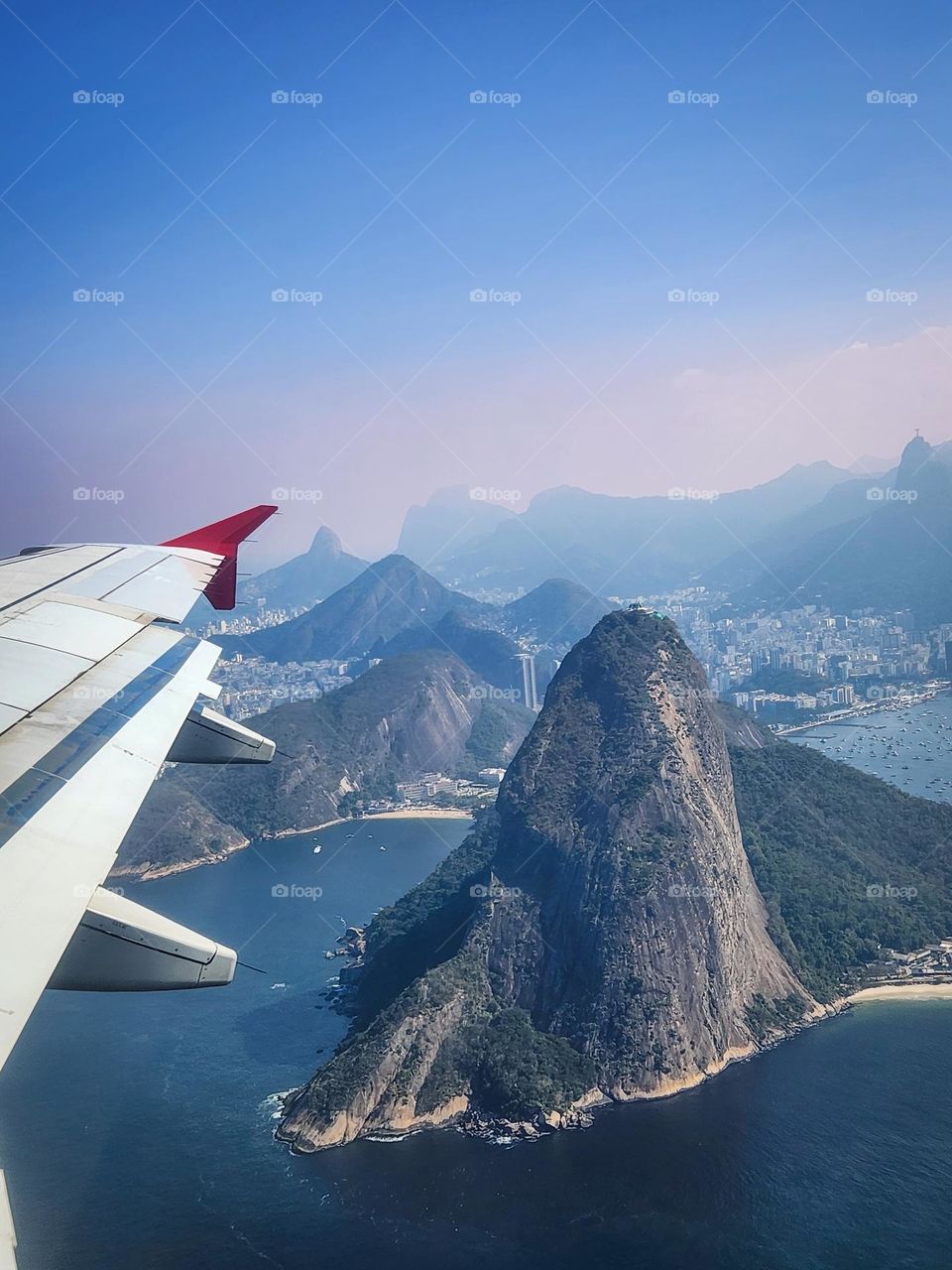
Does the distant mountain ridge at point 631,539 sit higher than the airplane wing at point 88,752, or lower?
higher

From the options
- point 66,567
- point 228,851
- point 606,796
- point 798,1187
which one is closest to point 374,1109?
point 798,1187

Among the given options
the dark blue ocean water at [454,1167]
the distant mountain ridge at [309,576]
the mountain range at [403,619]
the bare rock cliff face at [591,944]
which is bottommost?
the dark blue ocean water at [454,1167]

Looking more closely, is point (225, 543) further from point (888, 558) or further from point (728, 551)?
point (728, 551)

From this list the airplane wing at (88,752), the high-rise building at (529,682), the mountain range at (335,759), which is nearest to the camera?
the airplane wing at (88,752)

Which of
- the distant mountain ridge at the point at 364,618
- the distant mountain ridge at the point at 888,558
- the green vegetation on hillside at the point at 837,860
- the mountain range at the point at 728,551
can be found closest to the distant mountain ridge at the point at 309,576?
the mountain range at the point at 728,551

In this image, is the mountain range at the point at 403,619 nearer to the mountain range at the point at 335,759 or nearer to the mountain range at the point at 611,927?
the mountain range at the point at 335,759

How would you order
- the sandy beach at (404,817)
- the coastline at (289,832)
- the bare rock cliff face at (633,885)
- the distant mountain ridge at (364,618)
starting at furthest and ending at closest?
the distant mountain ridge at (364,618)
the sandy beach at (404,817)
the coastline at (289,832)
the bare rock cliff face at (633,885)

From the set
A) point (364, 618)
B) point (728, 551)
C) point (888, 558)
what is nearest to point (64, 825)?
point (364, 618)
